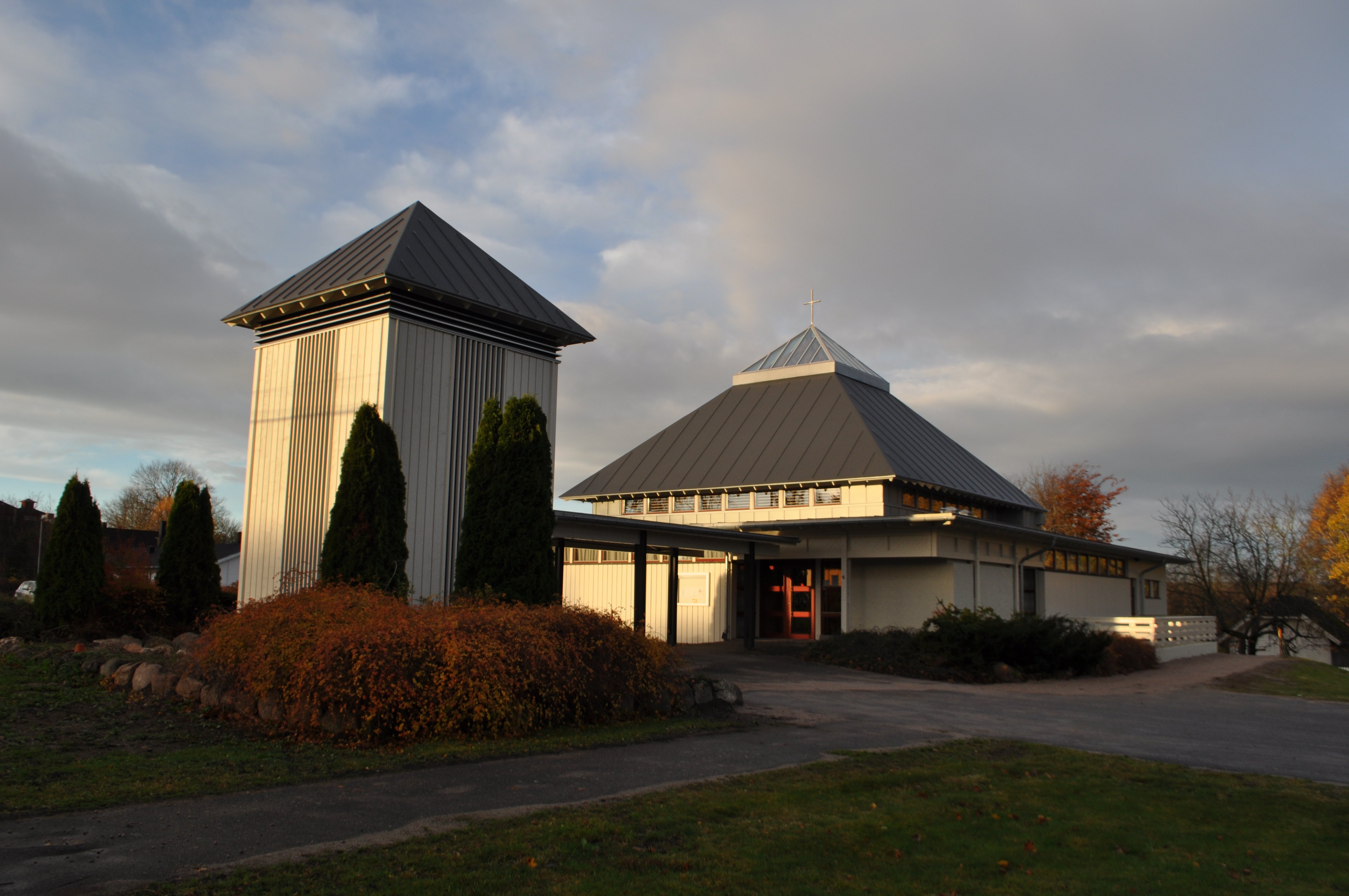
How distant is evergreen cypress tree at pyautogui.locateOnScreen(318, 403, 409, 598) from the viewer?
44.2 ft

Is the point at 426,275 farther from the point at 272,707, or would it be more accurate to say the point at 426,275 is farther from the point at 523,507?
the point at 272,707

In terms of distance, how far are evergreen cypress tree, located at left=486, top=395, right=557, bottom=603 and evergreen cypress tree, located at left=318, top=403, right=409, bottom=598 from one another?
4.92ft

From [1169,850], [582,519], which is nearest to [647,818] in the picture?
[1169,850]

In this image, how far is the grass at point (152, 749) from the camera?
686cm

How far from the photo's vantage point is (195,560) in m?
18.0

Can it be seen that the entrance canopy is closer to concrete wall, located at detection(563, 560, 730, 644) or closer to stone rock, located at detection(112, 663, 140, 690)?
concrete wall, located at detection(563, 560, 730, 644)

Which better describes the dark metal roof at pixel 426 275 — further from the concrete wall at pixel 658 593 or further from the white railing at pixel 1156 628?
the white railing at pixel 1156 628

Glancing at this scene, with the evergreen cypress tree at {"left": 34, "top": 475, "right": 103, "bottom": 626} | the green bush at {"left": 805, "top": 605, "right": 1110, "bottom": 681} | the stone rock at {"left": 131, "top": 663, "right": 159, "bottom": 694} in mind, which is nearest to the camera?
the stone rock at {"left": 131, "top": 663, "right": 159, "bottom": 694}

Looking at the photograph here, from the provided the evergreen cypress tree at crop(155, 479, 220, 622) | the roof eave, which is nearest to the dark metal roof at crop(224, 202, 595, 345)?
the roof eave

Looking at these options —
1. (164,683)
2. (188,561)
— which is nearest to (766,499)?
(188,561)

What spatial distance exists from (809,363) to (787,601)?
9.83 m

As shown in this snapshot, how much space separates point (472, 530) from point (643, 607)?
6341 millimetres

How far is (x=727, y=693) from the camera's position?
12.5 metres

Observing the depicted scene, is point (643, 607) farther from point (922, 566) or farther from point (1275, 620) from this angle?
point (1275, 620)
